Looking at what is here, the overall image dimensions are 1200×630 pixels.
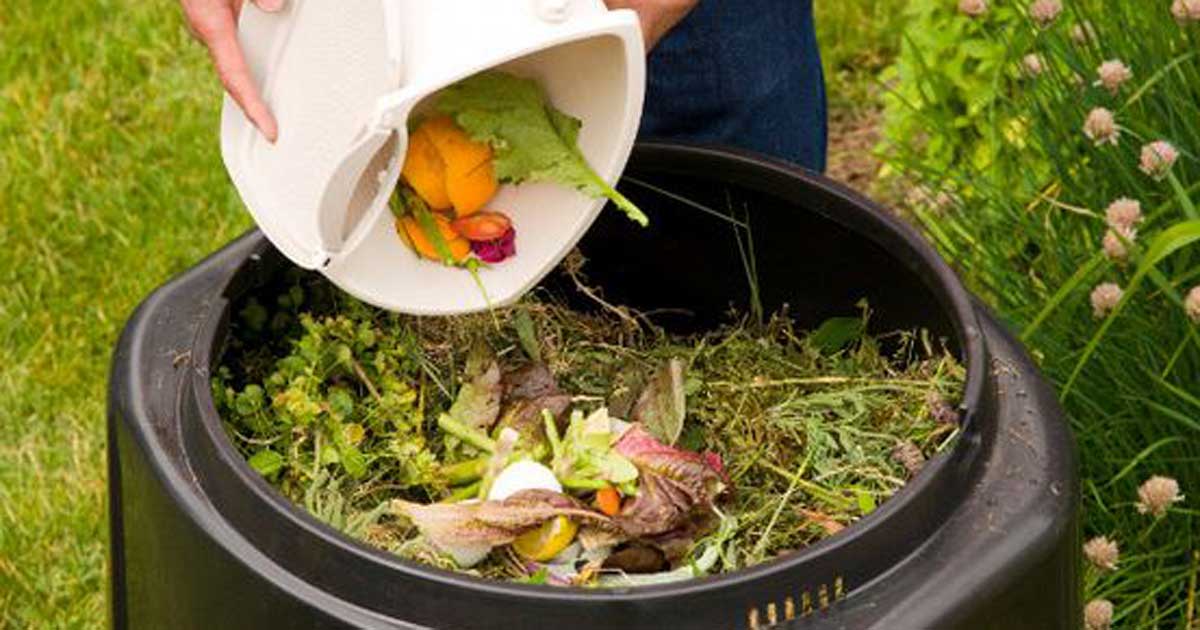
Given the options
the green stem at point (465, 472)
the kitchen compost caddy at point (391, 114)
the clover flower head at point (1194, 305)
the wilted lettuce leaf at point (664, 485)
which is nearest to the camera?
the kitchen compost caddy at point (391, 114)

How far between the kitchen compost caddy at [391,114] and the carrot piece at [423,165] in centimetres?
3

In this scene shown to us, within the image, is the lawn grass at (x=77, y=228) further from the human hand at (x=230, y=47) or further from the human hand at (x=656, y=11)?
the human hand at (x=656, y=11)

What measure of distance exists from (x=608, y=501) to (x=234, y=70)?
1.44ft

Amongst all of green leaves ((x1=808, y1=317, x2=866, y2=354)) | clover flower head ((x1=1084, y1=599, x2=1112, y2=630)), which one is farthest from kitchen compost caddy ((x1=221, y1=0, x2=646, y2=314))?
clover flower head ((x1=1084, y1=599, x2=1112, y2=630))

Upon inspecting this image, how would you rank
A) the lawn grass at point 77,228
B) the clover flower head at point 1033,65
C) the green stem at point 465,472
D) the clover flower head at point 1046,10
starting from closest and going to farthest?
the green stem at point 465,472 → the clover flower head at point 1046,10 → the clover flower head at point 1033,65 → the lawn grass at point 77,228

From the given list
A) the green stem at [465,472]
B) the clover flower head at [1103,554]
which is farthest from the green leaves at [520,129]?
the clover flower head at [1103,554]

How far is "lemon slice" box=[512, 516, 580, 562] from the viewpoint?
57.7 inches

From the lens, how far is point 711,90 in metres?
2.19

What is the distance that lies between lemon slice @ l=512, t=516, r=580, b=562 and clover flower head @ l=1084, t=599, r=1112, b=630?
0.66m

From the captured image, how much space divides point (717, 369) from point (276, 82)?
508 mm

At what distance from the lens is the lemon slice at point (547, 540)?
4.81ft

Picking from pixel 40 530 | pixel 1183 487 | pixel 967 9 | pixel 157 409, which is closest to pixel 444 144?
pixel 157 409

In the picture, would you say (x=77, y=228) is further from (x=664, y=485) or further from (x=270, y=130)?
(x=664, y=485)

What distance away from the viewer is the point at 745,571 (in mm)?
1280
